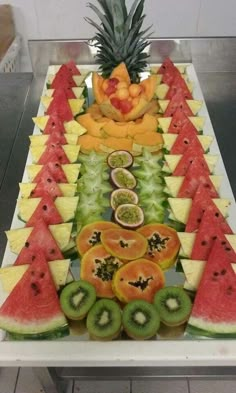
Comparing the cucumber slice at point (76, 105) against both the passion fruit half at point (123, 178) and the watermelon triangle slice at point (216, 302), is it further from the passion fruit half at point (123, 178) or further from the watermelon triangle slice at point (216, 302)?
the watermelon triangle slice at point (216, 302)

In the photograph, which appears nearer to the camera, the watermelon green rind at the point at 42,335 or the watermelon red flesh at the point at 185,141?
the watermelon green rind at the point at 42,335

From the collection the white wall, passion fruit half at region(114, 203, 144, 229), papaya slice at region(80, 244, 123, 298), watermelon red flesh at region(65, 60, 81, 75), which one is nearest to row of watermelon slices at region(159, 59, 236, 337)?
passion fruit half at region(114, 203, 144, 229)

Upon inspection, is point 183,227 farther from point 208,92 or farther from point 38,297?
point 208,92

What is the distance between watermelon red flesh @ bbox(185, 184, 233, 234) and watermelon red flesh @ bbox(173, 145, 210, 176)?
16 cm

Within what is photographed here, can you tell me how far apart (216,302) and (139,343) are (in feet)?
0.78

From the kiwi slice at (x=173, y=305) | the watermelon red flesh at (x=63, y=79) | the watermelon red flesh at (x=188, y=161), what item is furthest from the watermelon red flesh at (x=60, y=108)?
the kiwi slice at (x=173, y=305)

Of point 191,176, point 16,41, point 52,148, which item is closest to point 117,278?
point 191,176

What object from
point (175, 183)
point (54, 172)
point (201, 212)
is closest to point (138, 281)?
point (201, 212)

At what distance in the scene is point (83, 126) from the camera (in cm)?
159

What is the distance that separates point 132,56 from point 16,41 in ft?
3.01

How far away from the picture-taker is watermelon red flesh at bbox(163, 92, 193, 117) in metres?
1.59

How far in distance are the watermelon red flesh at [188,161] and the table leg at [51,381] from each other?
2.67 feet

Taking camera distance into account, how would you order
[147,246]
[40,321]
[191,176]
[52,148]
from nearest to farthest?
1. [40,321]
2. [147,246]
3. [191,176]
4. [52,148]

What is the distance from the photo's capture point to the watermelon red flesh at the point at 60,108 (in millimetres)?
1581
